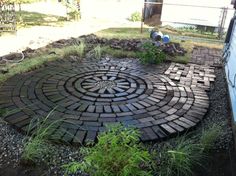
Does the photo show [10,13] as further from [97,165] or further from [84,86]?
[97,165]

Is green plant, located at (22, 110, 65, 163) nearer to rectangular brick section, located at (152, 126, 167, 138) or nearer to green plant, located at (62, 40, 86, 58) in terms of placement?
rectangular brick section, located at (152, 126, 167, 138)

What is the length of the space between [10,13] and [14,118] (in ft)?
17.6

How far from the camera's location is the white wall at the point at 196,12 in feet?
32.6

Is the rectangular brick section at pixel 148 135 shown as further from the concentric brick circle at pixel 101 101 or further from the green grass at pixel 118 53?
the green grass at pixel 118 53

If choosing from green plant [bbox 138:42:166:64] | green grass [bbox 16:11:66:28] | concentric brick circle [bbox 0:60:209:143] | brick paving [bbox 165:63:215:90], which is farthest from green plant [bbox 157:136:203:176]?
green grass [bbox 16:11:66:28]

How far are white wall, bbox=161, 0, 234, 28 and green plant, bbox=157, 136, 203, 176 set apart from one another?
8.48 m

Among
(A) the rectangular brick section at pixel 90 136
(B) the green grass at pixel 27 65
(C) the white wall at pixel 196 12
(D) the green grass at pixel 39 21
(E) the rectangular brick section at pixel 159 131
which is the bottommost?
(E) the rectangular brick section at pixel 159 131

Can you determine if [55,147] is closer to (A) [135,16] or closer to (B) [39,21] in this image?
(B) [39,21]

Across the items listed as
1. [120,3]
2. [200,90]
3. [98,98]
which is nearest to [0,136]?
[98,98]

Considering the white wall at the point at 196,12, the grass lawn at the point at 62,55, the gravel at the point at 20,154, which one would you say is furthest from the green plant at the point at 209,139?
the white wall at the point at 196,12

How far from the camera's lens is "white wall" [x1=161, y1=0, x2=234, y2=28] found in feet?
32.6

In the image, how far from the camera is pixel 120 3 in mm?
11609

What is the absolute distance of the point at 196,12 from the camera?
10.2 meters

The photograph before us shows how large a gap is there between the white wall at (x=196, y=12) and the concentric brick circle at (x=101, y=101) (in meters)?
6.90
